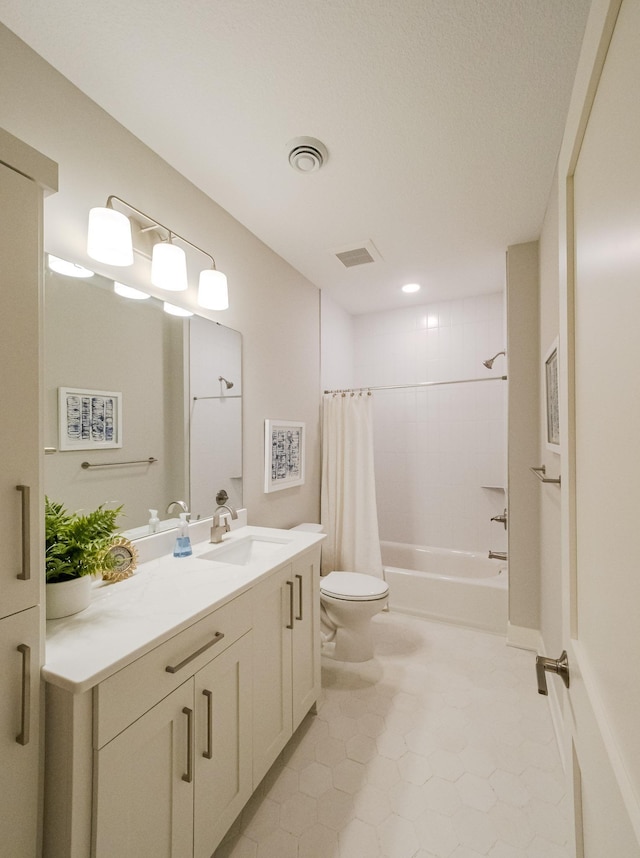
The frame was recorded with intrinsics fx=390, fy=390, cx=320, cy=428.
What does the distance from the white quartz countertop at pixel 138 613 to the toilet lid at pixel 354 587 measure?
70 cm

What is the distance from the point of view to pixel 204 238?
187cm

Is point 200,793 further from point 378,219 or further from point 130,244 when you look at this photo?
point 378,219

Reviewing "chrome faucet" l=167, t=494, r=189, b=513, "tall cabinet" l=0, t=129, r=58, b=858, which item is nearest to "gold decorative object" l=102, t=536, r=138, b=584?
"chrome faucet" l=167, t=494, r=189, b=513

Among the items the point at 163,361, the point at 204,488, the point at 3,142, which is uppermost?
the point at 3,142

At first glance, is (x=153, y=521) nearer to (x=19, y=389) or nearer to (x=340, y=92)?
(x=19, y=389)

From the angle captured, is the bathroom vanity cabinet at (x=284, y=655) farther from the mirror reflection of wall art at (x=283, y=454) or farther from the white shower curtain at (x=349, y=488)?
the white shower curtain at (x=349, y=488)

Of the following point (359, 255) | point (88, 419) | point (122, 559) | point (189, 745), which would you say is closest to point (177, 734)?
point (189, 745)

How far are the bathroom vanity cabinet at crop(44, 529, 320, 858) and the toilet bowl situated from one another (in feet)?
2.13

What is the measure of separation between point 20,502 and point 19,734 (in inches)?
17.3

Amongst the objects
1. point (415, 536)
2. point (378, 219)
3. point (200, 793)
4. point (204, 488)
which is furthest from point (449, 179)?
point (415, 536)

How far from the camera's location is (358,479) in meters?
2.84

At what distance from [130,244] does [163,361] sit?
457mm

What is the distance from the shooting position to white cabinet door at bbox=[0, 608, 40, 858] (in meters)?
0.72

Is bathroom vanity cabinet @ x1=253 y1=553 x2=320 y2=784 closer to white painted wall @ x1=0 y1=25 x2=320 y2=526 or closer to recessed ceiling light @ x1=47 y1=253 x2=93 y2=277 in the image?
white painted wall @ x1=0 y1=25 x2=320 y2=526
